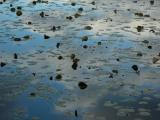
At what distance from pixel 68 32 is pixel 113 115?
933 cm

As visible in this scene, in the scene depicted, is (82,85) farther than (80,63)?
No

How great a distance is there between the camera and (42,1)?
29.2 meters

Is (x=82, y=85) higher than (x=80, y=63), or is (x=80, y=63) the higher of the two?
(x=80, y=63)

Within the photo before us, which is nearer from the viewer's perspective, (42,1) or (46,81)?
(46,81)

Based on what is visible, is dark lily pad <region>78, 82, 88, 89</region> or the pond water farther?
dark lily pad <region>78, 82, 88, 89</region>

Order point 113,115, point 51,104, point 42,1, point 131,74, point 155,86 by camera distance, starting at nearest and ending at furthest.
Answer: point 113,115, point 51,104, point 155,86, point 131,74, point 42,1

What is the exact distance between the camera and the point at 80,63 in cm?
1722

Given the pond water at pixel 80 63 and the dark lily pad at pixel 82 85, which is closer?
the pond water at pixel 80 63

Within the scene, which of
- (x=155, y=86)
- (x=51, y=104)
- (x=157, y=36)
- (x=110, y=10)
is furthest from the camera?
(x=110, y=10)

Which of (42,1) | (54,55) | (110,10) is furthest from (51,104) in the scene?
(42,1)

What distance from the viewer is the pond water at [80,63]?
1345 cm

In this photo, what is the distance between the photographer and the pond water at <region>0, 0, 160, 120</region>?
44.1 feet

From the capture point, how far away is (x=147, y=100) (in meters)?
13.8

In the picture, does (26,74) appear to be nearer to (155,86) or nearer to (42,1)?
(155,86)
